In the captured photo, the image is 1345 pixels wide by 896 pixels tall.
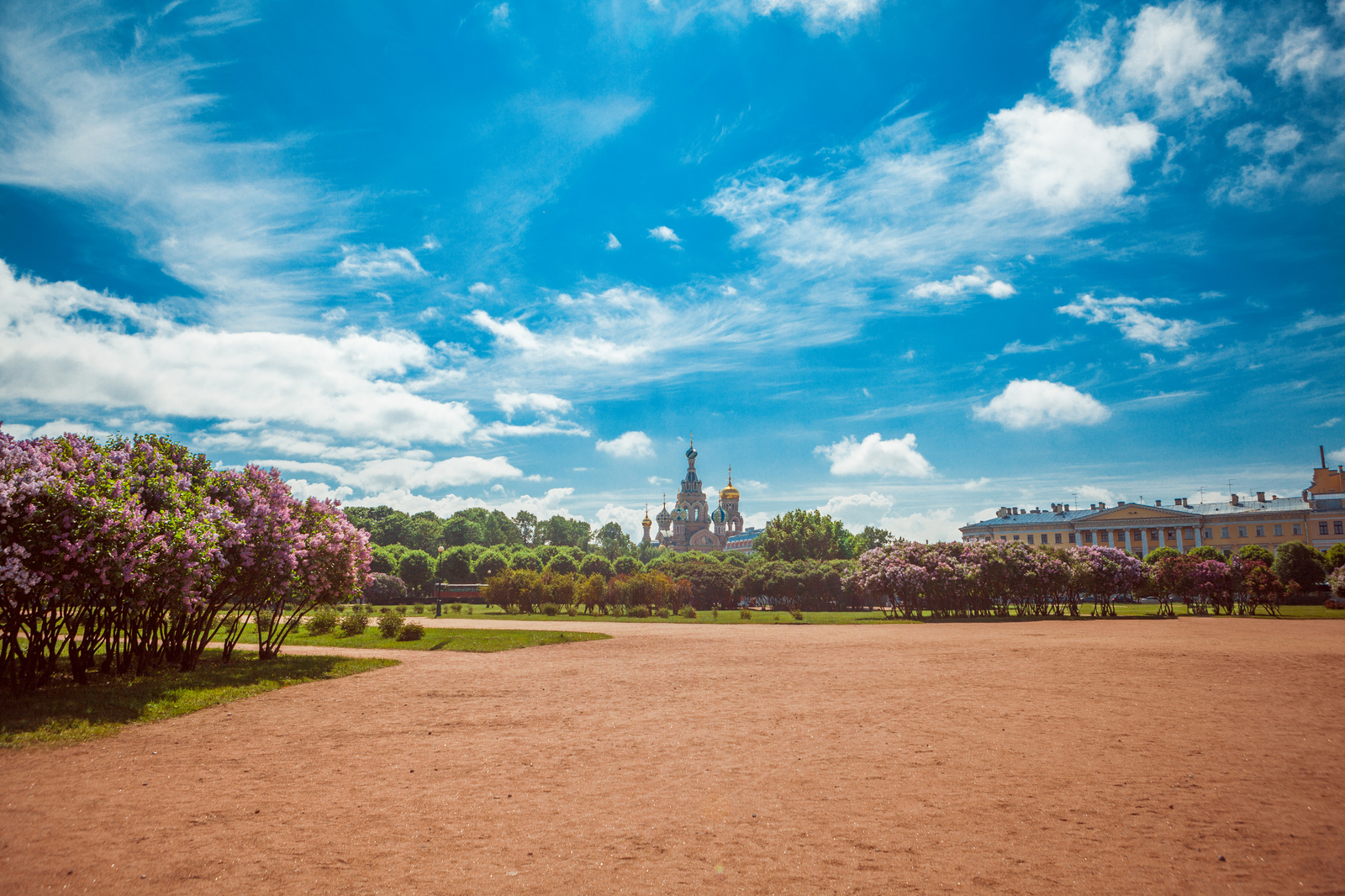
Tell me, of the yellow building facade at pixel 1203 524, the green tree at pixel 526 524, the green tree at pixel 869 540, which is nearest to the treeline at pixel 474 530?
the green tree at pixel 526 524

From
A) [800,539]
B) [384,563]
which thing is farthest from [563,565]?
[800,539]

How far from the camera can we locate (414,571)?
3339 inches

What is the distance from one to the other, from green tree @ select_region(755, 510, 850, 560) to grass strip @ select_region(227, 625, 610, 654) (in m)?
58.1

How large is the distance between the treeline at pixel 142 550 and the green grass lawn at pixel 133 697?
830 mm

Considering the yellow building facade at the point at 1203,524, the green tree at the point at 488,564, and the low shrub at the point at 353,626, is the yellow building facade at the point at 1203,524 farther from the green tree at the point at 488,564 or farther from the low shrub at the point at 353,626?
the low shrub at the point at 353,626

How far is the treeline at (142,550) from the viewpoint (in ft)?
46.1

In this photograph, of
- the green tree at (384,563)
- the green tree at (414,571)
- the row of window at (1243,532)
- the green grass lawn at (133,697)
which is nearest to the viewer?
the green grass lawn at (133,697)

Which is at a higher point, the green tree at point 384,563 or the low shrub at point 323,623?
the green tree at point 384,563

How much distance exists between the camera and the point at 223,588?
21.0 m

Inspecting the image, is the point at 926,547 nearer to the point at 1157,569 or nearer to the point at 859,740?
the point at 1157,569

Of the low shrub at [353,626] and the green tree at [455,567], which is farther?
the green tree at [455,567]

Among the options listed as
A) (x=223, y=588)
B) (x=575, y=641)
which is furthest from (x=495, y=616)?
(x=223, y=588)

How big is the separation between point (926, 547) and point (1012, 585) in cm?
670

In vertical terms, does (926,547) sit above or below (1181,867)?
above
